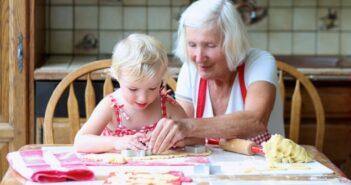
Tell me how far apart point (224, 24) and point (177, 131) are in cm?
46

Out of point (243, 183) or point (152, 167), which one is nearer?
point (243, 183)

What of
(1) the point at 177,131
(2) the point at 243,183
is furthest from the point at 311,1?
(2) the point at 243,183

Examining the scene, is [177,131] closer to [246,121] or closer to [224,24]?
[246,121]

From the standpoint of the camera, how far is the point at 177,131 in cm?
183

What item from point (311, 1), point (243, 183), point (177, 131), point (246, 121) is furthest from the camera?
point (311, 1)

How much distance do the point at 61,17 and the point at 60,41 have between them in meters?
0.12

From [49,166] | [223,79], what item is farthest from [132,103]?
[223,79]

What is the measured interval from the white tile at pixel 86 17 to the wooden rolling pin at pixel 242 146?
5.85ft

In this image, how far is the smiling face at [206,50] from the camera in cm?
215

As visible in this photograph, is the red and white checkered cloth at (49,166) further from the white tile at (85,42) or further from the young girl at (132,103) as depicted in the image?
the white tile at (85,42)

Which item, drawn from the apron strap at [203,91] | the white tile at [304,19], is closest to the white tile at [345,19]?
the white tile at [304,19]

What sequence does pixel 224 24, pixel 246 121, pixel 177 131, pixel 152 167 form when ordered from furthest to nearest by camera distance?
pixel 224 24 < pixel 246 121 < pixel 177 131 < pixel 152 167

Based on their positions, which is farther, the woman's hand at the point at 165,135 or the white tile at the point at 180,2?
the white tile at the point at 180,2

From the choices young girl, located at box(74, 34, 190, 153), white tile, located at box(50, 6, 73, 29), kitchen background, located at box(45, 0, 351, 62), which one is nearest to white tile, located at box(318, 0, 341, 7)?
kitchen background, located at box(45, 0, 351, 62)
